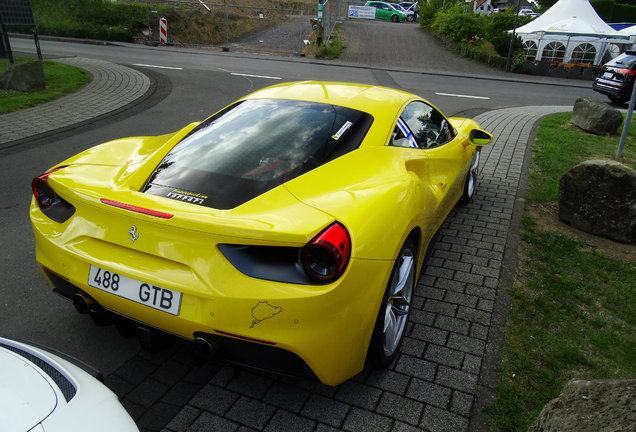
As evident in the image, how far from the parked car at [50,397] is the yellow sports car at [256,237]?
0.48 metres

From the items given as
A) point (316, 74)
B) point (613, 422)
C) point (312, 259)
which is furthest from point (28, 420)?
point (316, 74)

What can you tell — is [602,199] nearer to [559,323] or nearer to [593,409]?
[559,323]

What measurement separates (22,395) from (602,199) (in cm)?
491

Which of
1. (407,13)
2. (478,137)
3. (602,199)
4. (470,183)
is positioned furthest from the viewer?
(407,13)

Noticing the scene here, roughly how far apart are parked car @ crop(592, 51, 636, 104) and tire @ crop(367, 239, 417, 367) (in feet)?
47.6

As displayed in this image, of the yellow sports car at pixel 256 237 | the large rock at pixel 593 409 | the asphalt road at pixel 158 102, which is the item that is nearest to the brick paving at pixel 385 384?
the yellow sports car at pixel 256 237

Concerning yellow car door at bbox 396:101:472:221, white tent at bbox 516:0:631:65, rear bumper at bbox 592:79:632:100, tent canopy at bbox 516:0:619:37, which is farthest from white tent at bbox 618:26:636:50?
yellow car door at bbox 396:101:472:221

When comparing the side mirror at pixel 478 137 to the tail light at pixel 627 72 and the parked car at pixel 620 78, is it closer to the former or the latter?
the parked car at pixel 620 78

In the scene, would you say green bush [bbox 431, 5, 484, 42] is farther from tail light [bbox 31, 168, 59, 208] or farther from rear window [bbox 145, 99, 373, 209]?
tail light [bbox 31, 168, 59, 208]

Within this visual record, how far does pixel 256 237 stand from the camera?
207 centimetres

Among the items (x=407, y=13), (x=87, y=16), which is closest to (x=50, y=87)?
(x=87, y=16)

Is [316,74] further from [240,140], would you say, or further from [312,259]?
[312,259]

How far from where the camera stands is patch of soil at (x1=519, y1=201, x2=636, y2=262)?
4465mm

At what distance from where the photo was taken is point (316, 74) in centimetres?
1566
